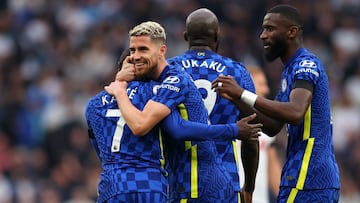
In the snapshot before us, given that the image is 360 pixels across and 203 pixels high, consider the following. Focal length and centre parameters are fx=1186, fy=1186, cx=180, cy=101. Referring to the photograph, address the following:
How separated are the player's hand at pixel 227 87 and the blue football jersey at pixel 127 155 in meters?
0.54

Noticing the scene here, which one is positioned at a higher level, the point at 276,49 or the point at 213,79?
the point at 276,49

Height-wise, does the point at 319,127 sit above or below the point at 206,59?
below

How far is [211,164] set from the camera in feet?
30.2

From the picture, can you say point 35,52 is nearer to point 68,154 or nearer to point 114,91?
point 68,154

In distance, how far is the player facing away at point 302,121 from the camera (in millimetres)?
8844

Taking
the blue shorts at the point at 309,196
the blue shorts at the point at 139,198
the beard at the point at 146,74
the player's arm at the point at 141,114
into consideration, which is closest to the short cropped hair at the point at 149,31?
the beard at the point at 146,74

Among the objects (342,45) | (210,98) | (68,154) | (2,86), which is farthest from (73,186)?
(210,98)

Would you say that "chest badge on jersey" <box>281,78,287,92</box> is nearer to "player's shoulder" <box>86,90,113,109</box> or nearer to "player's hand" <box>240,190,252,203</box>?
"player's hand" <box>240,190,252,203</box>

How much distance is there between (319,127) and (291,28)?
841mm

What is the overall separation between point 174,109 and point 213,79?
708mm

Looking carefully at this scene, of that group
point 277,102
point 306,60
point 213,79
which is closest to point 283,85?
point 306,60

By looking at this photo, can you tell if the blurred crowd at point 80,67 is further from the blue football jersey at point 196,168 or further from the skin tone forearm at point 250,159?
the blue football jersey at point 196,168

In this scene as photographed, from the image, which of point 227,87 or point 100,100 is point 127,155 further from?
point 227,87

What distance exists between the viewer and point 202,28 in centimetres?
948
